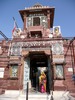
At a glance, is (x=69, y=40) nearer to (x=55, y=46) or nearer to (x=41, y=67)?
(x=55, y=46)

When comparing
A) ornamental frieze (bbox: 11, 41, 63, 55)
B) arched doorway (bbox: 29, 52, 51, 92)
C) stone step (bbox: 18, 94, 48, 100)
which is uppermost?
ornamental frieze (bbox: 11, 41, 63, 55)

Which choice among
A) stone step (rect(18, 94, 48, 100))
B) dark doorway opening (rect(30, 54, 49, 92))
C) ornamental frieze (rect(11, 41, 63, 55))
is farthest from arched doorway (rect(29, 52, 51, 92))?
stone step (rect(18, 94, 48, 100))

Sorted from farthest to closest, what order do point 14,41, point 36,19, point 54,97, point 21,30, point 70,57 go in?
1. point 36,19
2. point 21,30
3. point 14,41
4. point 70,57
5. point 54,97

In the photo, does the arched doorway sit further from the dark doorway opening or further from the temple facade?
the temple facade

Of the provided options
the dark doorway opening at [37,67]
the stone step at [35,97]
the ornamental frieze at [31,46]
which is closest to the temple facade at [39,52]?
the ornamental frieze at [31,46]

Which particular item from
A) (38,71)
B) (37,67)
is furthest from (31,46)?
(37,67)

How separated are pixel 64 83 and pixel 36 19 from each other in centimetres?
795

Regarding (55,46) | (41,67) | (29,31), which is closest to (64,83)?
(55,46)

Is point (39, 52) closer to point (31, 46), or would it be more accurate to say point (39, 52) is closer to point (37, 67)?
point (31, 46)

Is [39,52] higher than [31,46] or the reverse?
the reverse

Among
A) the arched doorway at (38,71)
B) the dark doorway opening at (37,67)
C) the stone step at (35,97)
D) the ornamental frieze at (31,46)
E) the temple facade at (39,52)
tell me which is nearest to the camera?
the stone step at (35,97)

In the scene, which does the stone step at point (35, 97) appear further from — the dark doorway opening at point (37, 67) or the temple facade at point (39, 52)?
the dark doorway opening at point (37, 67)

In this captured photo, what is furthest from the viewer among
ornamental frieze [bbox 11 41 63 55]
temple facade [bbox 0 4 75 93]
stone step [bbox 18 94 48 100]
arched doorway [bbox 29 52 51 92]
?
arched doorway [bbox 29 52 51 92]

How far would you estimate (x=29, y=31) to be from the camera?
499 inches
